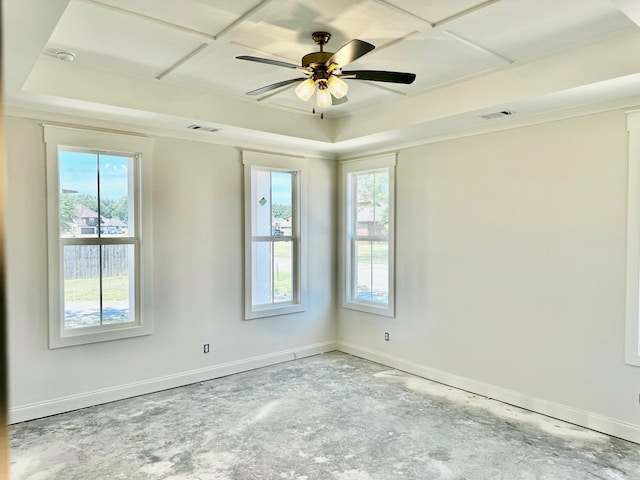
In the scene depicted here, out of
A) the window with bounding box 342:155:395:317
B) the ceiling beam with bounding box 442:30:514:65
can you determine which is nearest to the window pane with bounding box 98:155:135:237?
the window with bounding box 342:155:395:317

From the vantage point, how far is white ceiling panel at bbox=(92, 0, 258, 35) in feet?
8.13

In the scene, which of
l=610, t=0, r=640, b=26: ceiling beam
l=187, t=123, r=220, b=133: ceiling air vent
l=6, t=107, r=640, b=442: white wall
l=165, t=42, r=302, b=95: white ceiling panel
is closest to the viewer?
l=610, t=0, r=640, b=26: ceiling beam

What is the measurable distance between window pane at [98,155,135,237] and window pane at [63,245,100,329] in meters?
0.25

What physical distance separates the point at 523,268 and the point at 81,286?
4.05 metres

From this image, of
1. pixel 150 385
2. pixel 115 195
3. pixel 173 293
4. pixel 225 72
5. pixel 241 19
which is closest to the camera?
pixel 241 19

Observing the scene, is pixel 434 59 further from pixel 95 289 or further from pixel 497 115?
pixel 95 289

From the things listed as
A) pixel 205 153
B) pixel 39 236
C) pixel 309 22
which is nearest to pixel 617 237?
pixel 309 22

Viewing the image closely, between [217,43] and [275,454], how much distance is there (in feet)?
9.64

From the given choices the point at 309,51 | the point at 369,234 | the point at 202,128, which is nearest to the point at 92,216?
the point at 202,128

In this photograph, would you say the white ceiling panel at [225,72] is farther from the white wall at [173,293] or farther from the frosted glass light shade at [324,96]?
the white wall at [173,293]

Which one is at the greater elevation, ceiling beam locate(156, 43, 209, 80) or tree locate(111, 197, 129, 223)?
ceiling beam locate(156, 43, 209, 80)

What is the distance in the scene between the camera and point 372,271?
5.46 m

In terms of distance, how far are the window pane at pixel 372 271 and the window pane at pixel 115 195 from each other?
2765 mm

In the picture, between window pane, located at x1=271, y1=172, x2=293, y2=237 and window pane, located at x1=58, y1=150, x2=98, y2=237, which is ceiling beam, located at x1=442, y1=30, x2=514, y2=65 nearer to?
window pane, located at x1=271, y1=172, x2=293, y2=237
